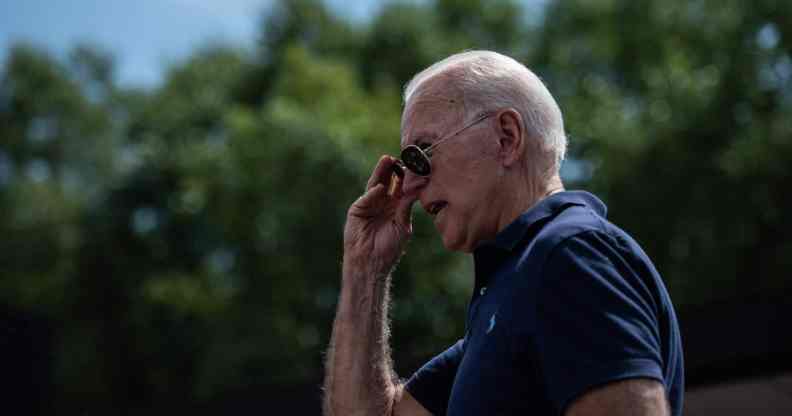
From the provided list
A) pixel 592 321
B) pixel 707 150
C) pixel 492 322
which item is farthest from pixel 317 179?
pixel 592 321

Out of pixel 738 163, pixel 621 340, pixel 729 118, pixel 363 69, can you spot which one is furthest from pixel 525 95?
pixel 363 69

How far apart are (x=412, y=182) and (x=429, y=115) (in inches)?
7.0

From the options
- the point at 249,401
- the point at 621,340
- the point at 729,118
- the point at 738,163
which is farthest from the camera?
the point at 729,118

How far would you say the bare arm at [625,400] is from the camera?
4.53 feet

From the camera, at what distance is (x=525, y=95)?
182cm

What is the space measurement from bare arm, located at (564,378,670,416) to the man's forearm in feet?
2.73

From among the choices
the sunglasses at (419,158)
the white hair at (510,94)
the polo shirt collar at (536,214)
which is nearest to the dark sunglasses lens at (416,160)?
the sunglasses at (419,158)

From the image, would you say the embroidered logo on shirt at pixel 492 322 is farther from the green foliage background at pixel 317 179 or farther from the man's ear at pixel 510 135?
the green foliage background at pixel 317 179

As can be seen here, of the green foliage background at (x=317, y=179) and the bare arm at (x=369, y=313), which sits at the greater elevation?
the bare arm at (x=369, y=313)

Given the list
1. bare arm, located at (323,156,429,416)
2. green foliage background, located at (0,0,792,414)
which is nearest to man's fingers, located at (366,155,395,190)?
bare arm, located at (323,156,429,416)

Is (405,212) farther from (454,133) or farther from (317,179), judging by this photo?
(317,179)

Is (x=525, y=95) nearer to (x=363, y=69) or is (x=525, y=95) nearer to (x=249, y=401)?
(x=249, y=401)

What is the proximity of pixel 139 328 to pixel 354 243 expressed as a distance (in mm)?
26161

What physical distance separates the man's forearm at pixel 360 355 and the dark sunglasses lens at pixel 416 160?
0.37m
